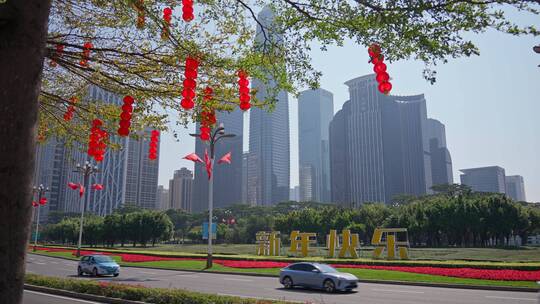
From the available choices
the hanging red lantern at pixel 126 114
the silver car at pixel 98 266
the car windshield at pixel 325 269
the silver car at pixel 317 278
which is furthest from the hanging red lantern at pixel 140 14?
the silver car at pixel 98 266

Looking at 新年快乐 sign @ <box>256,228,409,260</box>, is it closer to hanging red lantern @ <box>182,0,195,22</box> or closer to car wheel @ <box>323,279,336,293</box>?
car wheel @ <box>323,279,336,293</box>

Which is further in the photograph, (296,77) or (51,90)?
(51,90)

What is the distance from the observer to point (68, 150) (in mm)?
12523

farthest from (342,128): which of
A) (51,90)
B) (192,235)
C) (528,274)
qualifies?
(51,90)

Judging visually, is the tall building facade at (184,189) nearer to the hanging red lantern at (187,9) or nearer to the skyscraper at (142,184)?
the skyscraper at (142,184)

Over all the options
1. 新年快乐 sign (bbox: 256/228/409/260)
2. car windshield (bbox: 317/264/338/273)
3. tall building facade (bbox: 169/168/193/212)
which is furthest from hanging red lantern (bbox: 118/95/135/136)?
tall building facade (bbox: 169/168/193/212)

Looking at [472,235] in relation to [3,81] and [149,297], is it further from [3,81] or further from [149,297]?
[3,81]

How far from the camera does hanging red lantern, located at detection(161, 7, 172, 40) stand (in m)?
8.13

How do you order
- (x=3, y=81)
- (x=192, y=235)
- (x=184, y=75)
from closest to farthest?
(x=3, y=81)
(x=184, y=75)
(x=192, y=235)

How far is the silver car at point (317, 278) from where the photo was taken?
16578 millimetres

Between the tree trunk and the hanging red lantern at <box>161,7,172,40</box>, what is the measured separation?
388 cm

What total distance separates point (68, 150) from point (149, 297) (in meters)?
4.97

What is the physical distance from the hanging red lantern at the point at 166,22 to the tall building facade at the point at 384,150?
14453cm

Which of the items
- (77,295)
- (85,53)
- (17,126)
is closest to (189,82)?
(85,53)
